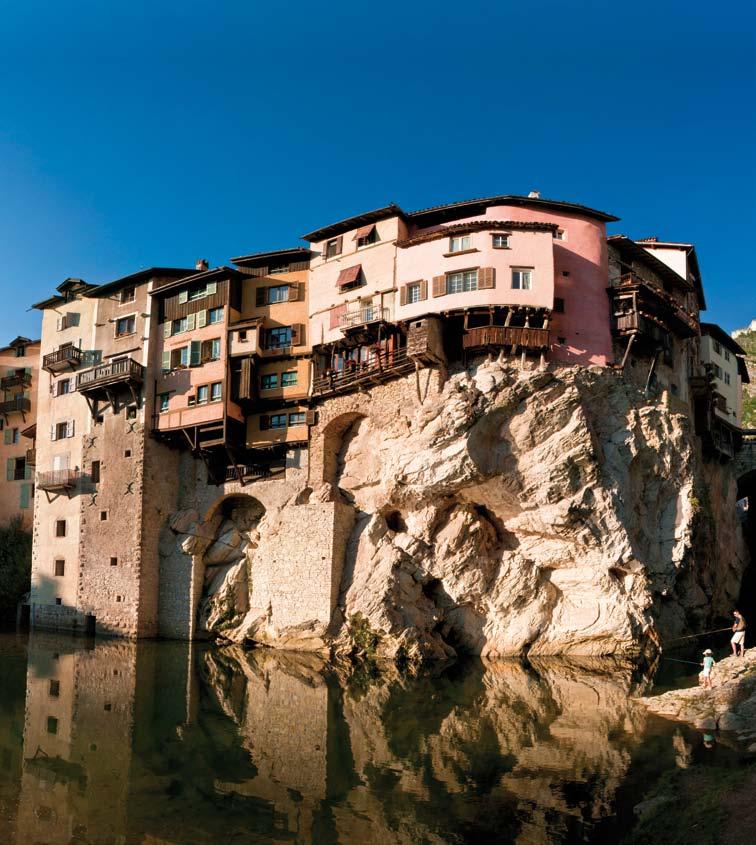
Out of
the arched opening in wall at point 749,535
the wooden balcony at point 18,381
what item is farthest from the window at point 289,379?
the arched opening in wall at point 749,535

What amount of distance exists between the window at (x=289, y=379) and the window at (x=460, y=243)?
1250cm

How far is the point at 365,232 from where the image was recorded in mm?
48688

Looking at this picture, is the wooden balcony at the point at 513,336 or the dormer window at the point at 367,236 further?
A: the dormer window at the point at 367,236

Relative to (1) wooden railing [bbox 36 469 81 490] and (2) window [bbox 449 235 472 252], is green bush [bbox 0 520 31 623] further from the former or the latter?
(2) window [bbox 449 235 472 252]

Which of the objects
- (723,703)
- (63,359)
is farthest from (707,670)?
(63,359)

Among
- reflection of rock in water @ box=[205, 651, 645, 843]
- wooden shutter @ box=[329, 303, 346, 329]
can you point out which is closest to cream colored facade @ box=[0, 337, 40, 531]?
wooden shutter @ box=[329, 303, 346, 329]

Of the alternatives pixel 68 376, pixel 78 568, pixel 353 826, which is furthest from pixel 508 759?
pixel 68 376

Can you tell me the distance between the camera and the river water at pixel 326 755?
1798 cm

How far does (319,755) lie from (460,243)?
98.6ft

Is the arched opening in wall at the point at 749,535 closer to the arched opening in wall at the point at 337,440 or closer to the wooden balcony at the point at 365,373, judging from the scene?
the arched opening in wall at the point at 337,440

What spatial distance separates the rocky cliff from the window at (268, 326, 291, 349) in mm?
8261

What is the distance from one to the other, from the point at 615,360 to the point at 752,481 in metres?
30.6

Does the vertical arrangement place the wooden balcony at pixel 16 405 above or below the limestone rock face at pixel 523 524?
above

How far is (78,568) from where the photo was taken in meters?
51.7
